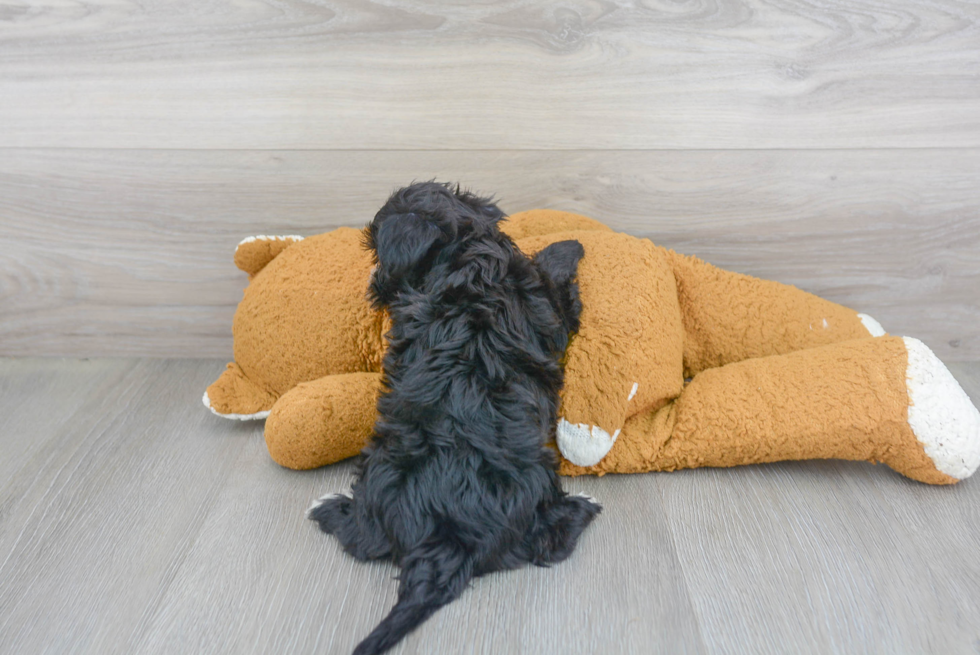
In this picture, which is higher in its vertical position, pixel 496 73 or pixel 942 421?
pixel 496 73

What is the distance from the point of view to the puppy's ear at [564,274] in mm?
1051

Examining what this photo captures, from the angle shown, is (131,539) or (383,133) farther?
(383,133)

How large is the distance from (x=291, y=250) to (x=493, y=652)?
849 mm

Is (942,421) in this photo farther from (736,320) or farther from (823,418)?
(736,320)

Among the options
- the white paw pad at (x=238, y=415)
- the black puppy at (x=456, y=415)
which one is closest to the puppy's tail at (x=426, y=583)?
the black puppy at (x=456, y=415)

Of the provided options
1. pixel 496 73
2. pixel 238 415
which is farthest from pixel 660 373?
pixel 238 415

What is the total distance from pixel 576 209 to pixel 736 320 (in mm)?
421

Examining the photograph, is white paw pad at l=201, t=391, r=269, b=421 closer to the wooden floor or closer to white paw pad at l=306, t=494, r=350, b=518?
the wooden floor

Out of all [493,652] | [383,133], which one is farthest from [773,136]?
[493,652]

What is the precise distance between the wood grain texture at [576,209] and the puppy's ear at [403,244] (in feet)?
1.65

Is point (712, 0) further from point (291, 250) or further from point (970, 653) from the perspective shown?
point (970, 653)

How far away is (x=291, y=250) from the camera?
130 cm

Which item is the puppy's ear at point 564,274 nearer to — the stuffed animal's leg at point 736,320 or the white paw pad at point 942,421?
the stuffed animal's leg at point 736,320

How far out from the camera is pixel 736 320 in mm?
1239
